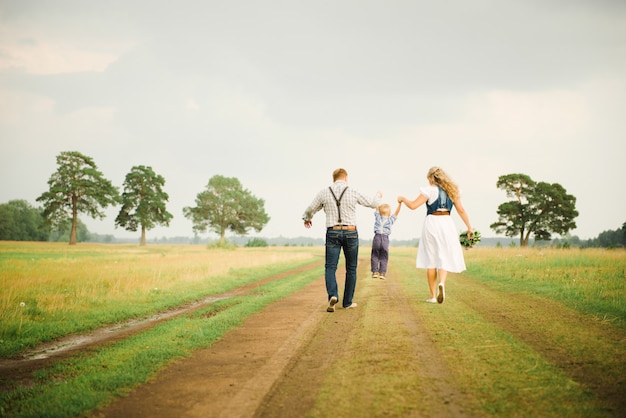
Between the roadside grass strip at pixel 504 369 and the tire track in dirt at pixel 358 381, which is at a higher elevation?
the roadside grass strip at pixel 504 369

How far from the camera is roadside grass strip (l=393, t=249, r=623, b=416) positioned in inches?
137

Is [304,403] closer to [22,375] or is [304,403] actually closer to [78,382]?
[78,382]

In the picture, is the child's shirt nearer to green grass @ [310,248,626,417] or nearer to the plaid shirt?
green grass @ [310,248,626,417]

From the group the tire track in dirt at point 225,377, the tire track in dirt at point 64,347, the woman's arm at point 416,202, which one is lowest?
the tire track in dirt at point 64,347

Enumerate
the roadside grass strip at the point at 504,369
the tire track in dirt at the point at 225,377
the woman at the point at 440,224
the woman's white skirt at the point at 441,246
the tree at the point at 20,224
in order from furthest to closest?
the tree at the point at 20,224
the woman's white skirt at the point at 441,246
the woman at the point at 440,224
the tire track in dirt at the point at 225,377
the roadside grass strip at the point at 504,369

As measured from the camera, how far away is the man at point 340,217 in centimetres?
827

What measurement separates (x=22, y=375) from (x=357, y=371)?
15.2 feet

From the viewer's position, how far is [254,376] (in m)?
4.62

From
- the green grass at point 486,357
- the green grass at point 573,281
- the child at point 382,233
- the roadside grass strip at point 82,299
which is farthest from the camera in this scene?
the child at point 382,233

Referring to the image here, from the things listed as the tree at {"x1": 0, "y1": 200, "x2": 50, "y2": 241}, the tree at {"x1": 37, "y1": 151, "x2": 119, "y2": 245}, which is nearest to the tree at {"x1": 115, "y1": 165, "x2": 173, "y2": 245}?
the tree at {"x1": 37, "y1": 151, "x2": 119, "y2": 245}

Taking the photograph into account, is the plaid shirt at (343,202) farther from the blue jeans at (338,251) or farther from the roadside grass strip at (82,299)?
the roadside grass strip at (82,299)

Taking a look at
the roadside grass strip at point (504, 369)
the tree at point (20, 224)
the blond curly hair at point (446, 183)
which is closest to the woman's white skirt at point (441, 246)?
the blond curly hair at point (446, 183)

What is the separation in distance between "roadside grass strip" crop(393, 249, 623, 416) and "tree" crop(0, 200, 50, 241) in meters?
115

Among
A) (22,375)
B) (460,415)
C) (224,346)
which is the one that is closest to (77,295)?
(22,375)
